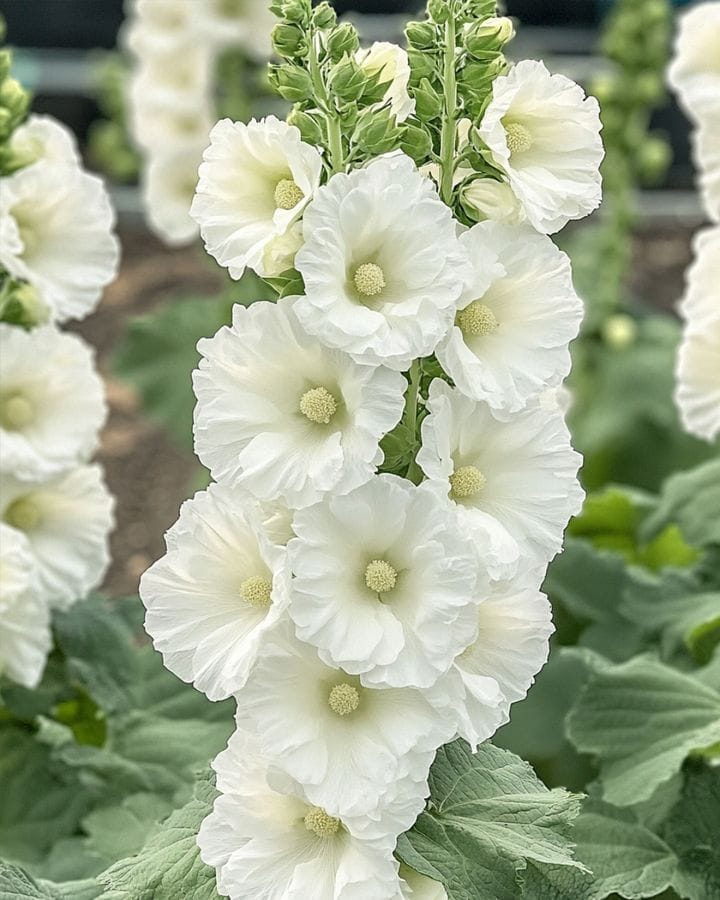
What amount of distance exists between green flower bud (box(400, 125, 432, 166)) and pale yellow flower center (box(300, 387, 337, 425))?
174 millimetres

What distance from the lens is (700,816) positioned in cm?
130

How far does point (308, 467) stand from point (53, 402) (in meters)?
0.58

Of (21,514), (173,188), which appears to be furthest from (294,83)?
(173,188)

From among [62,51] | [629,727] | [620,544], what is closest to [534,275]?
[629,727]

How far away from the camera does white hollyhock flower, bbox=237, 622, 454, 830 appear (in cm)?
94

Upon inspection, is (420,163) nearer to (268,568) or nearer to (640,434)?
(268,568)

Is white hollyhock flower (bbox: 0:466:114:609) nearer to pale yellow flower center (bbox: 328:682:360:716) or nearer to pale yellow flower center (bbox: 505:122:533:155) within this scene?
pale yellow flower center (bbox: 328:682:360:716)

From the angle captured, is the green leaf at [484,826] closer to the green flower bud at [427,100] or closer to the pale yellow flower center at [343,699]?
the pale yellow flower center at [343,699]

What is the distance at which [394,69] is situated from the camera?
1026 mm

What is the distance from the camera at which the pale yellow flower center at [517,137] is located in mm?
991

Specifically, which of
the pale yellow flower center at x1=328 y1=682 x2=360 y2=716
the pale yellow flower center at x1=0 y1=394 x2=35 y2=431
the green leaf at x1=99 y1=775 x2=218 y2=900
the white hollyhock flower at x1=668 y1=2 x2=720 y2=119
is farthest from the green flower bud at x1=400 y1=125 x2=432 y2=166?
the white hollyhock flower at x1=668 y1=2 x2=720 y2=119

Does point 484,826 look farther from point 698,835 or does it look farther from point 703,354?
point 703,354

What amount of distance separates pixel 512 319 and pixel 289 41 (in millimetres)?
237

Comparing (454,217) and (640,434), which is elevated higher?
(454,217)
